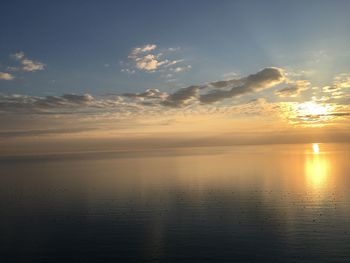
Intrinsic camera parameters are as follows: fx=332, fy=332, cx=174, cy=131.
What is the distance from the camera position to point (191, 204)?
91500 millimetres

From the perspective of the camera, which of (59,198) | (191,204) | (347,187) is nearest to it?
(191,204)

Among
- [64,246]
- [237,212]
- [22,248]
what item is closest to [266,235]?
[237,212]

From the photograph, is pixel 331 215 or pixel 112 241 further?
pixel 331 215

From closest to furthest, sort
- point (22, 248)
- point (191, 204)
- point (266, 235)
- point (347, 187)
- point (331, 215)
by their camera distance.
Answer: point (22, 248) < point (266, 235) < point (331, 215) < point (191, 204) < point (347, 187)

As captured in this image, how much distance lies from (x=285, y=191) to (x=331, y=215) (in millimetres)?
36555

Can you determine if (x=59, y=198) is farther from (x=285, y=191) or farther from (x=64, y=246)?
(x=285, y=191)

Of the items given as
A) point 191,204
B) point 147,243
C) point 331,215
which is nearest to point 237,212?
point 191,204

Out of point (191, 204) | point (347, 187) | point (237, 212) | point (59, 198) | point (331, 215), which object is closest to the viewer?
point (331, 215)

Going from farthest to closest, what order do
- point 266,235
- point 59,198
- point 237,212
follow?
point 59,198 < point 237,212 < point 266,235

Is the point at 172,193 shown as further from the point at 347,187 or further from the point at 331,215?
the point at 347,187

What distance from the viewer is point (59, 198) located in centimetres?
10762

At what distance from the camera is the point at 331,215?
7569 centimetres

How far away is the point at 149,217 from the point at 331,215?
4173 centimetres

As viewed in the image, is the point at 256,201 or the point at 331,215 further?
the point at 256,201
